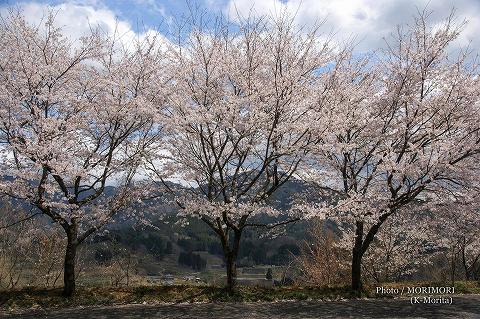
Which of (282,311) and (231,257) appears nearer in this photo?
(282,311)

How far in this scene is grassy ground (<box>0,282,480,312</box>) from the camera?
38.8 ft

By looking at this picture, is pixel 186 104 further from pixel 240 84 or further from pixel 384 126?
pixel 384 126

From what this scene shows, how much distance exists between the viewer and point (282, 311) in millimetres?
Answer: 10977

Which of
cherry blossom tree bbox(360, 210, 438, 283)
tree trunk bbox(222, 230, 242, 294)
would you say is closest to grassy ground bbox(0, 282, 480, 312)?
tree trunk bbox(222, 230, 242, 294)

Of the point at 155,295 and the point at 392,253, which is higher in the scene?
the point at 392,253

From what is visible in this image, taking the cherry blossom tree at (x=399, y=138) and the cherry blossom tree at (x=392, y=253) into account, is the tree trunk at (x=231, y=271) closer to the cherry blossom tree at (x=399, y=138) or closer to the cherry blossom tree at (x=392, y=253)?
the cherry blossom tree at (x=399, y=138)

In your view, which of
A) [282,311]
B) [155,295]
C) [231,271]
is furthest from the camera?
[231,271]

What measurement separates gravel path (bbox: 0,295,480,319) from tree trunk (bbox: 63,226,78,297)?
5.16 ft

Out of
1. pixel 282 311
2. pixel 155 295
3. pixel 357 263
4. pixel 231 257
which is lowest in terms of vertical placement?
pixel 282 311

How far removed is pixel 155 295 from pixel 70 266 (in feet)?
9.25

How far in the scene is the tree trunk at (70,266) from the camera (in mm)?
12609

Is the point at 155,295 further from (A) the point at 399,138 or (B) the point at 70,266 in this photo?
(A) the point at 399,138

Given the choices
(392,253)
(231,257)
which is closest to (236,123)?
(231,257)

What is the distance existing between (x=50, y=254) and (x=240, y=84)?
1133 cm
